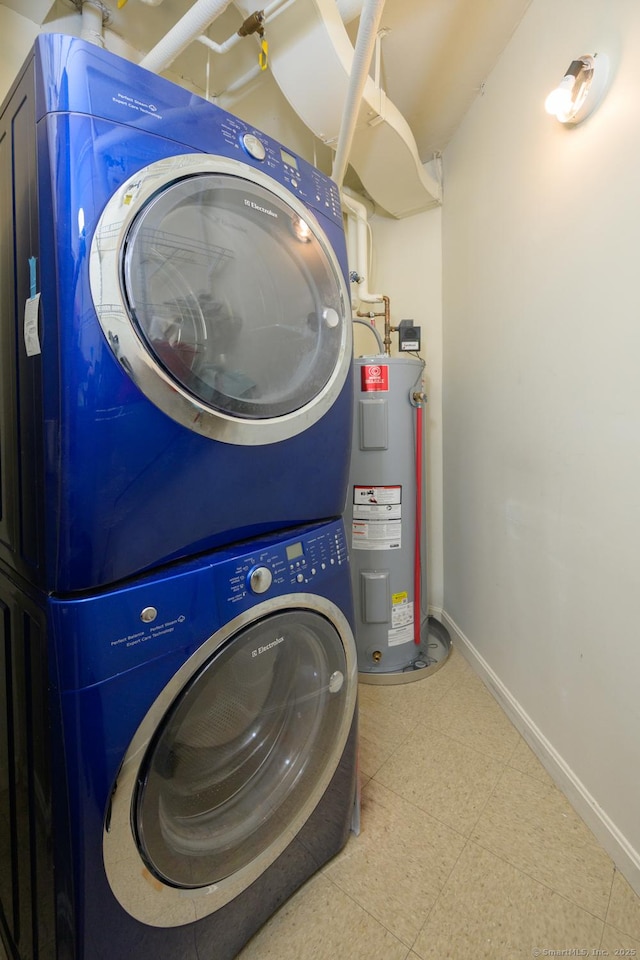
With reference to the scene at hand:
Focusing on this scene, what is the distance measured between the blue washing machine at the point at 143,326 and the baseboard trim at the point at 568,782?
1.25 meters

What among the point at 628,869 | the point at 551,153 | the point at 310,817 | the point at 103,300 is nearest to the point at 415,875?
the point at 310,817

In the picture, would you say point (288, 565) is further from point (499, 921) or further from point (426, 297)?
point (426, 297)

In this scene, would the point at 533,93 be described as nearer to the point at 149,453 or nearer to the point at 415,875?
the point at 149,453

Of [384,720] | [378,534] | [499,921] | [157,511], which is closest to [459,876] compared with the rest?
[499,921]

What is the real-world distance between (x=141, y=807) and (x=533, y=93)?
2236mm

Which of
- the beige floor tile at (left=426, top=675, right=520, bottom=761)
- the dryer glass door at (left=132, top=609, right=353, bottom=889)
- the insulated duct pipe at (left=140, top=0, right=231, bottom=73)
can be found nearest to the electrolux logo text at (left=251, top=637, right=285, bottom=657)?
the dryer glass door at (left=132, top=609, right=353, bottom=889)

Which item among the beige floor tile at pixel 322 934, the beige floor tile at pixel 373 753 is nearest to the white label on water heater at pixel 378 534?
the beige floor tile at pixel 373 753

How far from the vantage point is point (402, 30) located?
1.49m

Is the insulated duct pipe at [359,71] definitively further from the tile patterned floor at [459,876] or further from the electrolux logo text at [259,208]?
the tile patterned floor at [459,876]

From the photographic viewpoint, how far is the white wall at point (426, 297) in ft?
7.50

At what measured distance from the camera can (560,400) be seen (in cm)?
132

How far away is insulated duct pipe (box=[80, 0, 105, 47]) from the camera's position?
4.32 ft

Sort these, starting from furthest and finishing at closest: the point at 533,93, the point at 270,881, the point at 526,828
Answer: the point at 533,93 < the point at 526,828 < the point at 270,881

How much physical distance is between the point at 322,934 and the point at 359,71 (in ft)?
7.44
